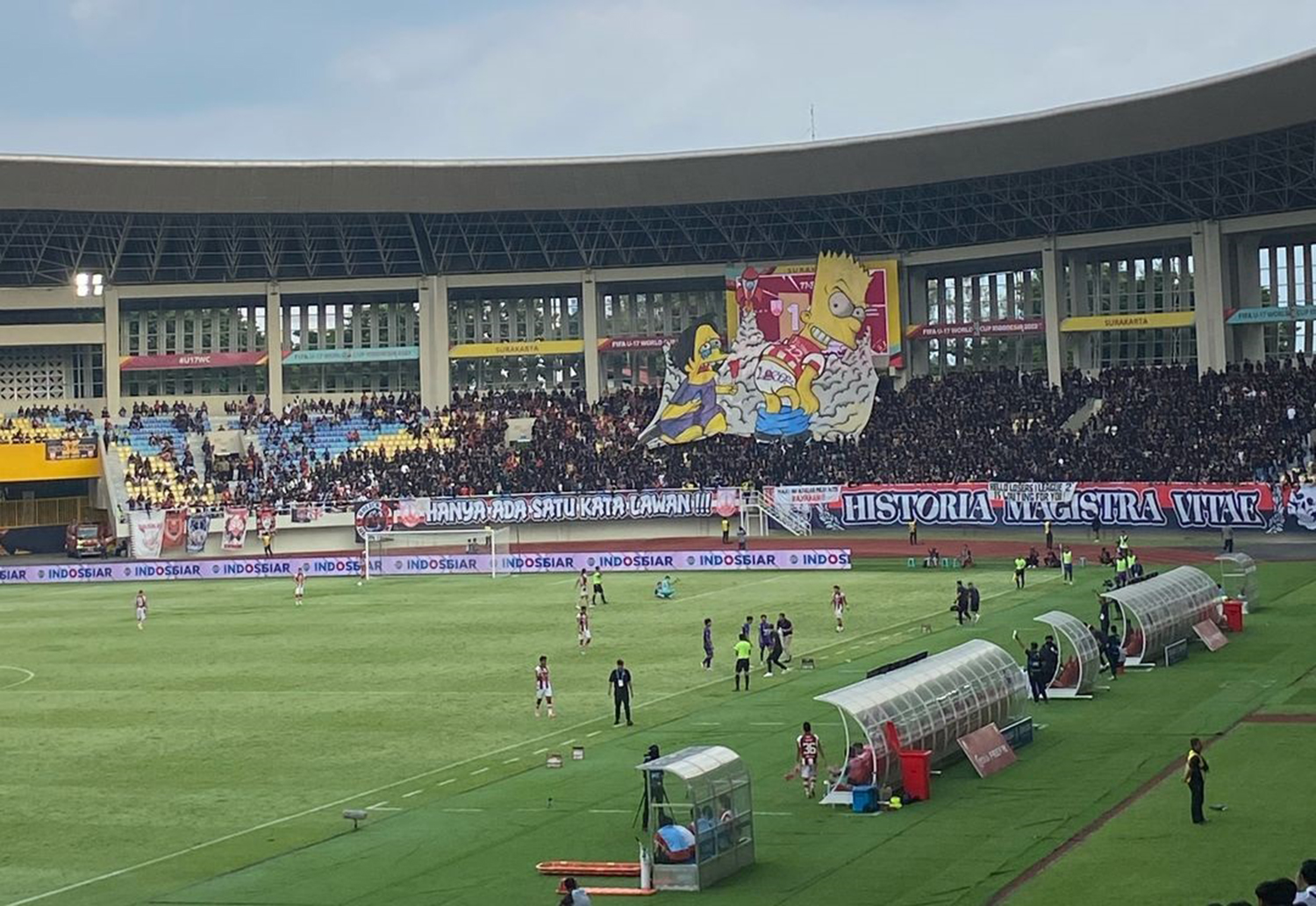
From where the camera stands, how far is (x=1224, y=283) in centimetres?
9256

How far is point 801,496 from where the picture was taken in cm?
9206

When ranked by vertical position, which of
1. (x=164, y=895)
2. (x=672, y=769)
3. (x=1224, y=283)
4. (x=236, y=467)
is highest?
(x=1224, y=283)

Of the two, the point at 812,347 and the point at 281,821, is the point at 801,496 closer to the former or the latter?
the point at 812,347

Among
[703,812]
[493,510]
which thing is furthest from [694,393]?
[703,812]

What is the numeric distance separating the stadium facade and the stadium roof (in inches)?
6.0

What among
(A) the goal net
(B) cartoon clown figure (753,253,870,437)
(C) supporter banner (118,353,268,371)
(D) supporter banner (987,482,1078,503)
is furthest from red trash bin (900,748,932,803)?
(C) supporter banner (118,353,268,371)

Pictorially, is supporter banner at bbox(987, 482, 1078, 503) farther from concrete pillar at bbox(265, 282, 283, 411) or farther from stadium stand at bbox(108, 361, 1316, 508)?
concrete pillar at bbox(265, 282, 283, 411)

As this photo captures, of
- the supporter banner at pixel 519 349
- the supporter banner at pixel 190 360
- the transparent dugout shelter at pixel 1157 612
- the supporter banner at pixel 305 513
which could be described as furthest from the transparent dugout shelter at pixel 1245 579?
the supporter banner at pixel 190 360

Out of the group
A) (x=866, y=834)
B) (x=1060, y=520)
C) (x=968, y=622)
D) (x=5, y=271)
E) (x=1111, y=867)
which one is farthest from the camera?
(x=5, y=271)

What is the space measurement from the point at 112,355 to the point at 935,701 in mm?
89477

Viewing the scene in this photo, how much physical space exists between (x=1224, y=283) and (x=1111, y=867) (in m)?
72.8

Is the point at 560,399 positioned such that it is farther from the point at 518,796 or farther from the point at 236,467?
the point at 518,796

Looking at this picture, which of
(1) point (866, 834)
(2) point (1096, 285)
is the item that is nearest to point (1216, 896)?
(1) point (866, 834)

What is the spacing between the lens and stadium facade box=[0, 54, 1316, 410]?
9094 cm
